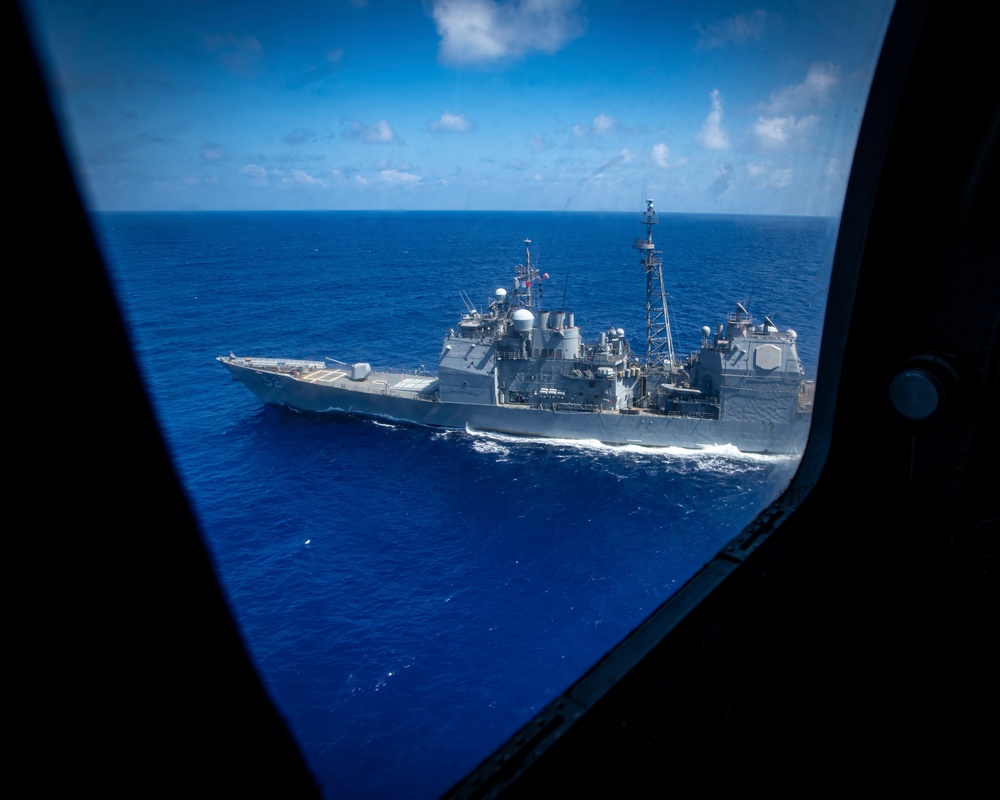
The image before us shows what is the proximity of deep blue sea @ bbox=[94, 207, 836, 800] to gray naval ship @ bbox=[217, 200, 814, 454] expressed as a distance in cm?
85

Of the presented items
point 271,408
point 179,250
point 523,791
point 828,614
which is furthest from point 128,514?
point 179,250

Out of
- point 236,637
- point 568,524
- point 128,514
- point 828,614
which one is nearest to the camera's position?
point 128,514

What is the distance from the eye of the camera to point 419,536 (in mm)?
15664

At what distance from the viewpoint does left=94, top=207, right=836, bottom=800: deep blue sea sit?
9.41 m

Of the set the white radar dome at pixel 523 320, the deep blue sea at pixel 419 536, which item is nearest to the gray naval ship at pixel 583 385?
the white radar dome at pixel 523 320

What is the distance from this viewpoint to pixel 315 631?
471 inches

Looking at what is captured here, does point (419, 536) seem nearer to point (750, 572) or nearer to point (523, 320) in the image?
point (523, 320)

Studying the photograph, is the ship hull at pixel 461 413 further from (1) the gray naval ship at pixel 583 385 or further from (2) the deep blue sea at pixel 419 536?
(2) the deep blue sea at pixel 419 536

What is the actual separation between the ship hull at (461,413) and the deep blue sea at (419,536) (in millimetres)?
627

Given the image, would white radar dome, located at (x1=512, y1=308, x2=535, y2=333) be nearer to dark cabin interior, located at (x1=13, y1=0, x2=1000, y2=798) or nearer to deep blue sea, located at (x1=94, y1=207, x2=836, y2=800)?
deep blue sea, located at (x1=94, y1=207, x2=836, y2=800)

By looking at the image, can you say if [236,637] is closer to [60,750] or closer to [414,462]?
[60,750]

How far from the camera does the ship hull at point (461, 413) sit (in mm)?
19812

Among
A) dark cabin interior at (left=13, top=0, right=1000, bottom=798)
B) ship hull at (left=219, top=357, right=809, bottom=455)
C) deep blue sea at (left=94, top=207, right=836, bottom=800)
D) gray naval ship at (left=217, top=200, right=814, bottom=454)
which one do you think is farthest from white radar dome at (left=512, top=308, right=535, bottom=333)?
dark cabin interior at (left=13, top=0, right=1000, bottom=798)

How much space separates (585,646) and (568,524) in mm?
4841
